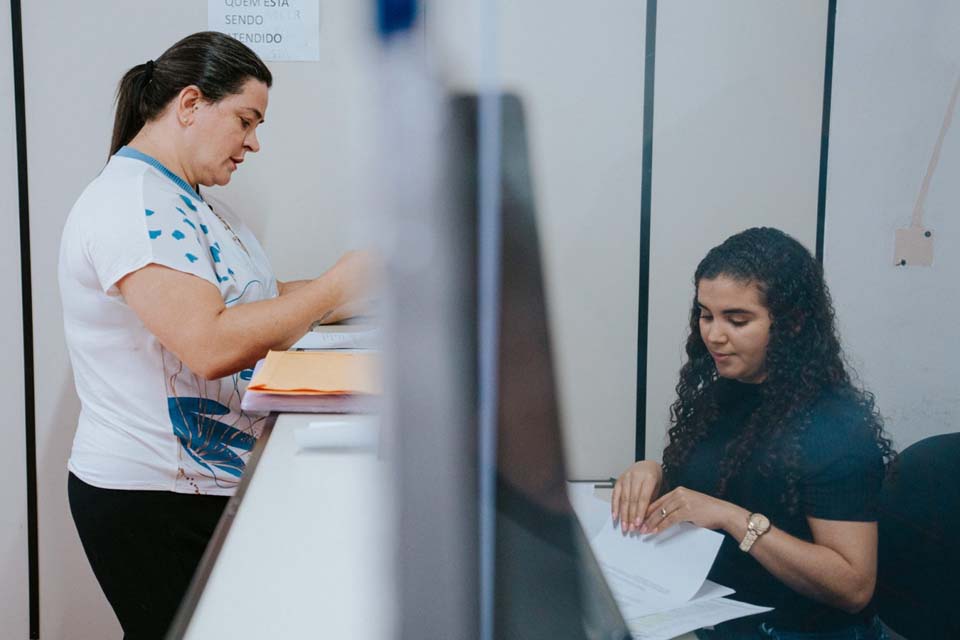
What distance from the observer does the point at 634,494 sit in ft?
0.84

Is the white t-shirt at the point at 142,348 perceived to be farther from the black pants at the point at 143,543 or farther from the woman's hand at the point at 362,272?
the woman's hand at the point at 362,272

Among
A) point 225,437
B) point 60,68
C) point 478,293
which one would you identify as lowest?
point 225,437

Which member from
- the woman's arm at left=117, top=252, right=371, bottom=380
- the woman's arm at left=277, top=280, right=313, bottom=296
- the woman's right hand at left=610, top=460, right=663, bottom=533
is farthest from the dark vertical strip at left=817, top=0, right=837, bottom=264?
the woman's arm at left=277, top=280, right=313, bottom=296

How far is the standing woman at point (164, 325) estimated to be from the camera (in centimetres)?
73

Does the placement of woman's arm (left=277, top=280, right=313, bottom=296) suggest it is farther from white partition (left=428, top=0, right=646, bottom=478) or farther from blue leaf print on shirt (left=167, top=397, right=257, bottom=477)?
white partition (left=428, top=0, right=646, bottom=478)

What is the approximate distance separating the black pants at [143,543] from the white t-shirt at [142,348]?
0.7 inches

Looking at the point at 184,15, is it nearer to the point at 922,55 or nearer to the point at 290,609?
the point at 290,609

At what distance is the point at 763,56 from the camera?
26cm

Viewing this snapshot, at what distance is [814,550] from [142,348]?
0.70 m

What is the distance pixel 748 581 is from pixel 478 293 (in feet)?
0.64

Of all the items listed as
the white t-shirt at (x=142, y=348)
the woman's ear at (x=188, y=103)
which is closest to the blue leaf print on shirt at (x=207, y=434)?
the white t-shirt at (x=142, y=348)

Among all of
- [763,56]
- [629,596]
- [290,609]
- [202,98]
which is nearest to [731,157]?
[763,56]

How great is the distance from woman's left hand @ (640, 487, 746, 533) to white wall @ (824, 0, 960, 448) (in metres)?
0.08

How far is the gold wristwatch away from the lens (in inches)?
11.9
